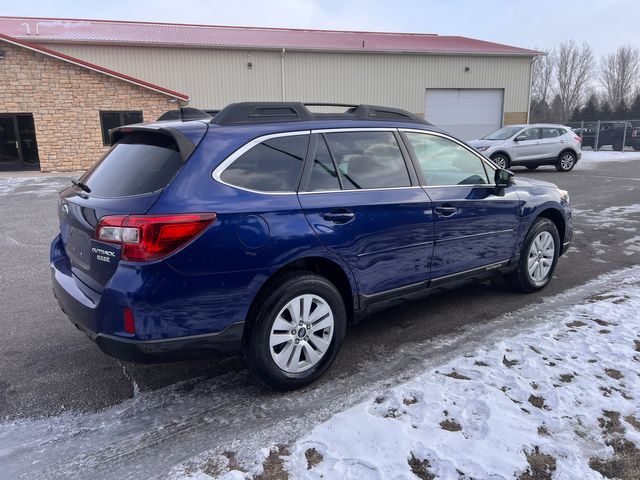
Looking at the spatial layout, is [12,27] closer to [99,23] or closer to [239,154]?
[99,23]

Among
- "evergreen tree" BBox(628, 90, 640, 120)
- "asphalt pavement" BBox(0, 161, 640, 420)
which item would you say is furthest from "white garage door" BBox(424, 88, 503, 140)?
"evergreen tree" BBox(628, 90, 640, 120)

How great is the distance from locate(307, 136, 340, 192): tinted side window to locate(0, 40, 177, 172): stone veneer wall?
17.6m

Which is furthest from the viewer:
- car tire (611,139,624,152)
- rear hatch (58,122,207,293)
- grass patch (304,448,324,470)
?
car tire (611,139,624,152)

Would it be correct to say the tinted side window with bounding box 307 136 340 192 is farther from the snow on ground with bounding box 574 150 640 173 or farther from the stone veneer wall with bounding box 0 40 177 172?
the snow on ground with bounding box 574 150 640 173

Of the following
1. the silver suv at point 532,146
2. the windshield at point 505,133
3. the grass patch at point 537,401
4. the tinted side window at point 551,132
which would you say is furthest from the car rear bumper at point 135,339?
the tinted side window at point 551,132

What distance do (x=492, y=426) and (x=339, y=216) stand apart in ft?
5.01

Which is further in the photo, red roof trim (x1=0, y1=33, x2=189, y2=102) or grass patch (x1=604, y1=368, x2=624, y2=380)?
red roof trim (x1=0, y1=33, x2=189, y2=102)

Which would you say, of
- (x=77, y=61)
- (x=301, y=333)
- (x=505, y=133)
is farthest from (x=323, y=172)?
(x=77, y=61)

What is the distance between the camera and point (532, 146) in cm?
1694

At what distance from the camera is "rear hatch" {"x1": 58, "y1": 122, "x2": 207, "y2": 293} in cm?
281

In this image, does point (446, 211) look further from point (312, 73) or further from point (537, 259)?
point (312, 73)

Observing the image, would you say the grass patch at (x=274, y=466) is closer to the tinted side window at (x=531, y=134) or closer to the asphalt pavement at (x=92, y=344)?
the asphalt pavement at (x=92, y=344)

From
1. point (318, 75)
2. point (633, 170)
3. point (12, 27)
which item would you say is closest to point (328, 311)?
point (633, 170)

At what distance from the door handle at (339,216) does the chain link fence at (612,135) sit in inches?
1231
